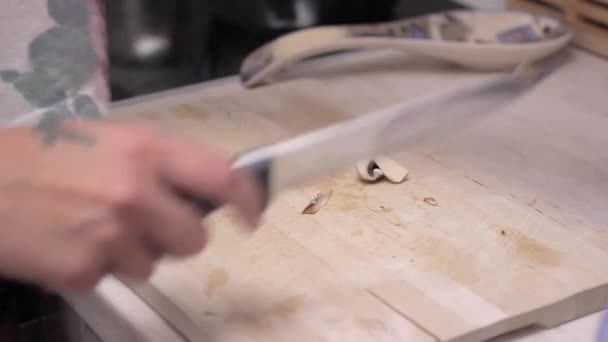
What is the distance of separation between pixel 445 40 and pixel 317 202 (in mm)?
361

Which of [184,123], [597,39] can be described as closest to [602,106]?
[597,39]

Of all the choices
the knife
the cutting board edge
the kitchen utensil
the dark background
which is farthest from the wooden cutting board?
the dark background

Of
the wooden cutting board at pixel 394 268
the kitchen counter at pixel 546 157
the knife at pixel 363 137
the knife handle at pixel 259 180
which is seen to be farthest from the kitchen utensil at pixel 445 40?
the knife handle at pixel 259 180

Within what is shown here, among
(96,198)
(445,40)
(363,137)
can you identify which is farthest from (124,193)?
(445,40)

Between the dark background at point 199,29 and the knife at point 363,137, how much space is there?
46cm

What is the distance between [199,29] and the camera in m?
1.01

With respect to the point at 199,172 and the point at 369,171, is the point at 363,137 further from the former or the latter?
Answer: the point at 369,171

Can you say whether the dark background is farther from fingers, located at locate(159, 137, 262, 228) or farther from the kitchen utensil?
fingers, located at locate(159, 137, 262, 228)

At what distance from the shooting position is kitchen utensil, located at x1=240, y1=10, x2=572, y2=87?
2.86 ft

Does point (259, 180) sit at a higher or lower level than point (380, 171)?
higher

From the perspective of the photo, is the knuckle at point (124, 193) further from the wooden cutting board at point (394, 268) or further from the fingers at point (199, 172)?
the wooden cutting board at point (394, 268)

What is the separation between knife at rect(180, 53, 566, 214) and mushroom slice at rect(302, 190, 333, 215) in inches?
5.7

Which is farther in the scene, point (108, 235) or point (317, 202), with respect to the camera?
point (317, 202)

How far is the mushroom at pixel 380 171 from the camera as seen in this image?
2.17 ft
